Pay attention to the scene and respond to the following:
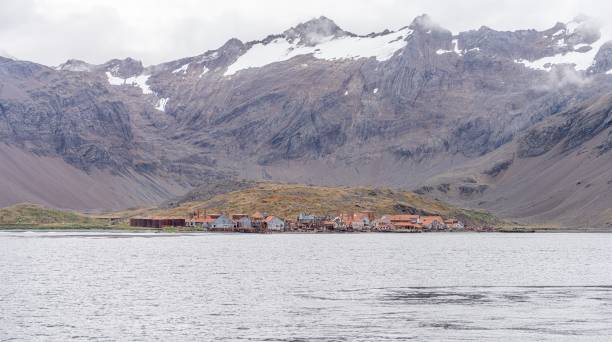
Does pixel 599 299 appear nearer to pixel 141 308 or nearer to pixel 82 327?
pixel 141 308

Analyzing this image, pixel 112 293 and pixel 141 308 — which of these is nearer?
pixel 141 308

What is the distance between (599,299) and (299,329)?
118 feet

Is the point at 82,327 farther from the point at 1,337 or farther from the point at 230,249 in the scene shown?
the point at 230,249

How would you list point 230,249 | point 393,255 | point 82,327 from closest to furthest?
point 82,327
point 393,255
point 230,249

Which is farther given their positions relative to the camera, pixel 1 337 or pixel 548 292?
pixel 548 292

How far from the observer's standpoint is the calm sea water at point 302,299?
2815 inches

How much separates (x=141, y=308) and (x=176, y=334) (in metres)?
15.7

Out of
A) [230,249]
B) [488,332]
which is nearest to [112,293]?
[488,332]

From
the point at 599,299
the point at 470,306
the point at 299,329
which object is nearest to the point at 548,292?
the point at 599,299

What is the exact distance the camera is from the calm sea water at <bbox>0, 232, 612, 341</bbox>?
71500mm

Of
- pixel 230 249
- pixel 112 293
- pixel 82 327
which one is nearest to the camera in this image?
pixel 82 327

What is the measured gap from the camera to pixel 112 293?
323ft

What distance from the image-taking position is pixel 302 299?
9294 centimetres

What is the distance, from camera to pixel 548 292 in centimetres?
9981
